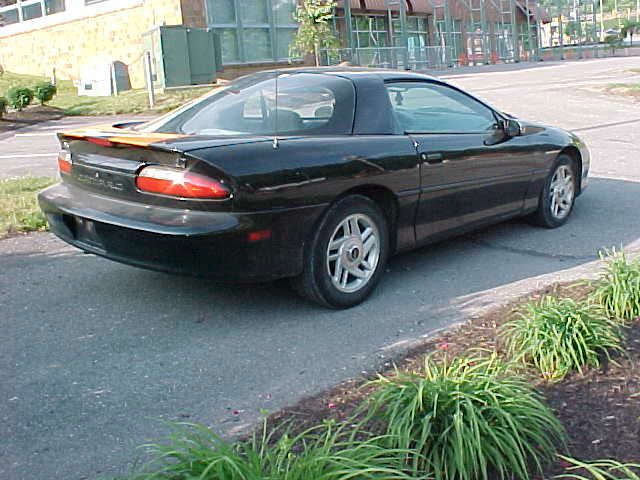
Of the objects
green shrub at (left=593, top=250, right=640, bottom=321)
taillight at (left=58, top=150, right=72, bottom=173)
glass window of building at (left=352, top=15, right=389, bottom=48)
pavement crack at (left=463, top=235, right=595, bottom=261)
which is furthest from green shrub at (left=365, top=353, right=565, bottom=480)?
glass window of building at (left=352, top=15, right=389, bottom=48)

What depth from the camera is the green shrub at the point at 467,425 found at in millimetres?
2734

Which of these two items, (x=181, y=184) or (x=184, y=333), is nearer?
(x=181, y=184)

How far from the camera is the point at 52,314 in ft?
16.3

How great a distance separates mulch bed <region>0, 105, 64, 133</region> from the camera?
20089 mm

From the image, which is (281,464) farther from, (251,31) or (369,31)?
(369,31)

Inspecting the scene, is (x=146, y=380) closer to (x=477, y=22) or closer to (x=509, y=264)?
(x=509, y=264)

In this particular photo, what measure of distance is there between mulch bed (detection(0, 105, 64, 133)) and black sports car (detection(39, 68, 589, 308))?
15.7 meters

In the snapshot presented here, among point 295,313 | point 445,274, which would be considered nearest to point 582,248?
point 445,274

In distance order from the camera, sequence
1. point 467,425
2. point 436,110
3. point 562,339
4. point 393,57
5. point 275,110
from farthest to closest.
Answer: point 393,57 < point 436,110 < point 275,110 < point 562,339 < point 467,425

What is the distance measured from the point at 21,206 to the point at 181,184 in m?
4.13

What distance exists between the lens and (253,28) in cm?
2995

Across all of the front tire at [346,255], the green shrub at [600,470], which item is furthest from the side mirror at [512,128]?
the green shrub at [600,470]

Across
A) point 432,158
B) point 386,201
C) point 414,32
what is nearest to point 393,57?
point 414,32

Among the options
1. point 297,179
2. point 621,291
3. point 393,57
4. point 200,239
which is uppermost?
point 393,57
